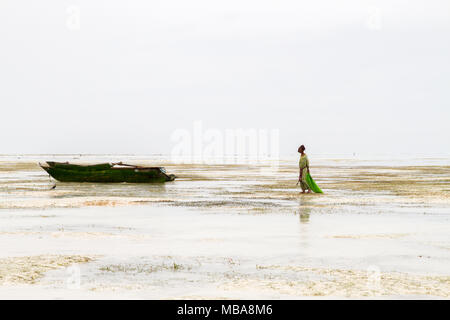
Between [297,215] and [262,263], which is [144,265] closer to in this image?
[262,263]

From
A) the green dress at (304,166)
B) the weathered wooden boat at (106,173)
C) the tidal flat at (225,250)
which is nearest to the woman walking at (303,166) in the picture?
the green dress at (304,166)

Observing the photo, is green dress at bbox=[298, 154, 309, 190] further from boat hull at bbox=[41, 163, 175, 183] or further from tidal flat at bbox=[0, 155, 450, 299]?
boat hull at bbox=[41, 163, 175, 183]

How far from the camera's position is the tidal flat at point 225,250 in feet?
27.1

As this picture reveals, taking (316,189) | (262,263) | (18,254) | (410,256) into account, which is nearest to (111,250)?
(18,254)

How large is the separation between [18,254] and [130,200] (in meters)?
11.9

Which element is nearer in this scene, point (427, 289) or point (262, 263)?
point (427, 289)

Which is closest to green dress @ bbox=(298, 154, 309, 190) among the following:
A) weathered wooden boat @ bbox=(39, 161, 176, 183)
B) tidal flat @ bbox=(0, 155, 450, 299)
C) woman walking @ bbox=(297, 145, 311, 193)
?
woman walking @ bbox=(297, 145, 311, 193)

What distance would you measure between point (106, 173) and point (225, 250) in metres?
23.7

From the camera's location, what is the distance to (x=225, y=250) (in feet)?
37.7

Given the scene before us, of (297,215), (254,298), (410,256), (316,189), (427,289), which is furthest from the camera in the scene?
(316,189)

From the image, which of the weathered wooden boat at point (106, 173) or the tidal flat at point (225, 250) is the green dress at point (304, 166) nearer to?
the tidal flat at point (225, 250)

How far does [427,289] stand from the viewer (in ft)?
26.8

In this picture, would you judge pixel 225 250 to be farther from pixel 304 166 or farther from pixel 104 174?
pixel 104 174

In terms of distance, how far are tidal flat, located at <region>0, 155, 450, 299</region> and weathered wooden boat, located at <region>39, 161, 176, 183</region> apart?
12351mm
